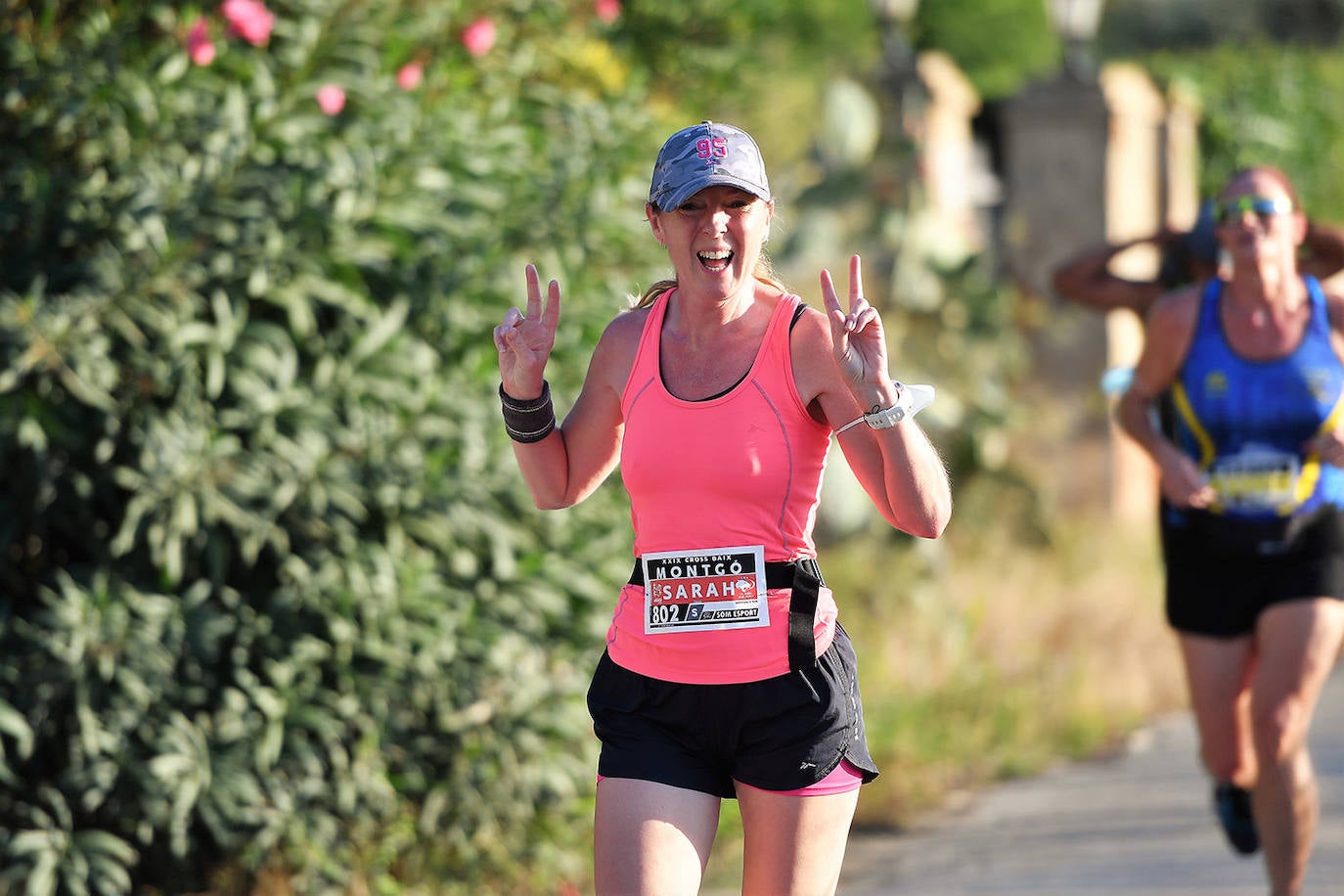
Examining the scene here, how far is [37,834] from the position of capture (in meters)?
4.70

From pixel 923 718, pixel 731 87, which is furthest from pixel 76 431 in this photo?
pixel 731 87

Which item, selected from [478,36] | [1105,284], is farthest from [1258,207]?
[478,36]

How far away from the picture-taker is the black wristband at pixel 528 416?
130 inches

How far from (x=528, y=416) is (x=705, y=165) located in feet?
1.96

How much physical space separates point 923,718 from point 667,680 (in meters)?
4.43

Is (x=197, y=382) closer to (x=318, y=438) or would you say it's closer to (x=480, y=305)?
(x=318, y=438)

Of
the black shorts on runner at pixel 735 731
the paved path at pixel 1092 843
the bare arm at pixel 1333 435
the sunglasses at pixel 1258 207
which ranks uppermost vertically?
the sunglasses at pixel 1258 207

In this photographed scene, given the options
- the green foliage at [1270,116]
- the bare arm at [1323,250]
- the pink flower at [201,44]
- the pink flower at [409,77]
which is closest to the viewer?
the pink flower at [201,44]

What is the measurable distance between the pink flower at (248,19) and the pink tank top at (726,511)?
2.48m

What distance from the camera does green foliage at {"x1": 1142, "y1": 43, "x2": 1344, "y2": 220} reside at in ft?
52.4

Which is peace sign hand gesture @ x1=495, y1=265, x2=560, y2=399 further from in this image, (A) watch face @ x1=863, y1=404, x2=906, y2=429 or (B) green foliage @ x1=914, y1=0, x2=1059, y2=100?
(B) green foliage @ x1=914, y1=0, x2=1059, y2=100

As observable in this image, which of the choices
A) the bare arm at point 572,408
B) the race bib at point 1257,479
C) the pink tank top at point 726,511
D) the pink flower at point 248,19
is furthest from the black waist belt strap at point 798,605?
the pink flower at point 248,19

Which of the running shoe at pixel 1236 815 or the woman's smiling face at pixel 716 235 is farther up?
the woman's smiling face at pixel 716 235

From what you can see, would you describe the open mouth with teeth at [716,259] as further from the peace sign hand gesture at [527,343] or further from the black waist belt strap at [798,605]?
the black waist belt strap at [798,605]
